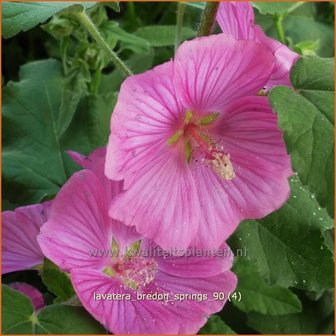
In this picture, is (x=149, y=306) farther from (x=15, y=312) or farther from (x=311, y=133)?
(x=311, y=133)

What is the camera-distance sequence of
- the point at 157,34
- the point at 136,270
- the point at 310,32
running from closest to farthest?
the point at 136,270 → the point at 157,34 → the point at 310,32

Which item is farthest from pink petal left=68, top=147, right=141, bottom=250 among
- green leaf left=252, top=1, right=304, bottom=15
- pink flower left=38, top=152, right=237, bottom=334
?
green leaf left=252, top=1, right=304, bottom=15

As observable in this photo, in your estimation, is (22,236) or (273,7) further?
(273,7)

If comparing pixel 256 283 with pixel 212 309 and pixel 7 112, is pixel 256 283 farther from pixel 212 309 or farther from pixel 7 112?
pixel 7 112

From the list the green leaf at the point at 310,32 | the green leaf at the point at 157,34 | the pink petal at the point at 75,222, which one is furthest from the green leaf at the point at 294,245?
the green leaf at the point at 310,32

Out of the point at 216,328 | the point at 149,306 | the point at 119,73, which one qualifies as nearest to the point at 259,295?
the point at 216,328

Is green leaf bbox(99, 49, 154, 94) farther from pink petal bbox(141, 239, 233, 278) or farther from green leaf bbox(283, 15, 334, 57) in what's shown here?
pink petal bbox(141, 239, 233, 278)
